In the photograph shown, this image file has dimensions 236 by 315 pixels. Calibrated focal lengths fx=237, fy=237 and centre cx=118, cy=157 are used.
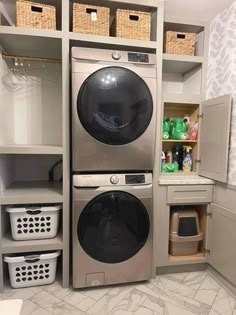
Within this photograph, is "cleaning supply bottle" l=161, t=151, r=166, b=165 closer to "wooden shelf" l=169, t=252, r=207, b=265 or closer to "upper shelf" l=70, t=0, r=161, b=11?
"wooden shelf" l=169, t=252, r=207, b=265

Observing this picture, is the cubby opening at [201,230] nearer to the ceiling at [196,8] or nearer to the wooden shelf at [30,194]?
the wooden shelf at [30,194]

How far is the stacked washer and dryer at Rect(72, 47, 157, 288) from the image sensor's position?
1.77 meters

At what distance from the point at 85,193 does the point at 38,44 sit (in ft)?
4.15

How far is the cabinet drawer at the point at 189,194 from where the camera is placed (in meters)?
2.11

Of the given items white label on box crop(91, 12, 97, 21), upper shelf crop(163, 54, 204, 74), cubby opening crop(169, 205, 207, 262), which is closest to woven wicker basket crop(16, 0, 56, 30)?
white label on box crop(91, 12, 97, 21)

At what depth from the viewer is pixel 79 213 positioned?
183 cm

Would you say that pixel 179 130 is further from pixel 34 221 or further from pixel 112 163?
pixel 34 221

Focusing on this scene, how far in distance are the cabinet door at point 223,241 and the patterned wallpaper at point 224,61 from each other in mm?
301

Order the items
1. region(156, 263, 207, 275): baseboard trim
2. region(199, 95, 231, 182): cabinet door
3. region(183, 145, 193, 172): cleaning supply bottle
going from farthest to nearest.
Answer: region(183, 145, 193, 172): cleaning supply bottle, region(156, 263, 207, 275): baseboard trim, region(199, 95, 231, 182): cabinet door

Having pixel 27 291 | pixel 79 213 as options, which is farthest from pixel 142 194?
pixel 27 291

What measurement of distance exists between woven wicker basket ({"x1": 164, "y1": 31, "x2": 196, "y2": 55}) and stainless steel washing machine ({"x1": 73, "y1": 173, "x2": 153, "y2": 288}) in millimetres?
1212

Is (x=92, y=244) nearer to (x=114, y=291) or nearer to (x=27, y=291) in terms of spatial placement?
(x=114, y=291)

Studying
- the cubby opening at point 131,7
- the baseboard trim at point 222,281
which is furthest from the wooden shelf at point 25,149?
the baseboard trim at point 222,281

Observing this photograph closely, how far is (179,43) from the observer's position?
2.22m
